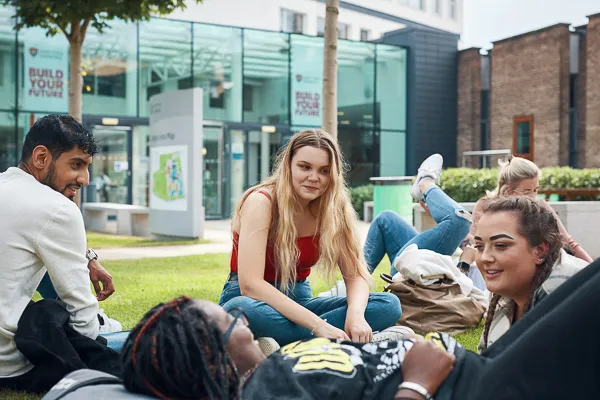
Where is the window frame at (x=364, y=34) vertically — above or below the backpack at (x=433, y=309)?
above

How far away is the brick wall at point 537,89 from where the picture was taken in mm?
21531

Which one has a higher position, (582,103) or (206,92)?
(206,92)

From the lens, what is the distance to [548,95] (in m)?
21.8

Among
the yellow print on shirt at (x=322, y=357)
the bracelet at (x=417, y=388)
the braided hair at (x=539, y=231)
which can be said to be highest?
the braided hair at (x=539, y=231)

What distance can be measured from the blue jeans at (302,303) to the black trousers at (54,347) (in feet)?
2.07

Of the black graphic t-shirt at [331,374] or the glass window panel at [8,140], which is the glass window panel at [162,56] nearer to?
the glass window panel at [8,140]

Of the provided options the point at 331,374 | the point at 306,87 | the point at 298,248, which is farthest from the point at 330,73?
the point at 306,87

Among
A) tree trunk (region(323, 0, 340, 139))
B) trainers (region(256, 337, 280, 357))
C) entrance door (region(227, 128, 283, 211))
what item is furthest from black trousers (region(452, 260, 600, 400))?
entrance door (region(227, 128, 283, 211))

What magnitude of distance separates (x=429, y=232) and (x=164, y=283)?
348 cm

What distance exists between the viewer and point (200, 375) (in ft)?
6.88

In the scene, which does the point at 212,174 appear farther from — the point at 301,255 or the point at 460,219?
the point at 301,255

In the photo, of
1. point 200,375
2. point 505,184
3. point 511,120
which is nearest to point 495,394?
point 200,375

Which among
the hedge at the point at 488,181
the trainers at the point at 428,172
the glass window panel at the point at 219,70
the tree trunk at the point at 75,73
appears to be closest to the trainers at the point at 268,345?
the trainers at the point at 428,172

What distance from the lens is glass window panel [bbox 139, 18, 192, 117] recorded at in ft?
64.9
